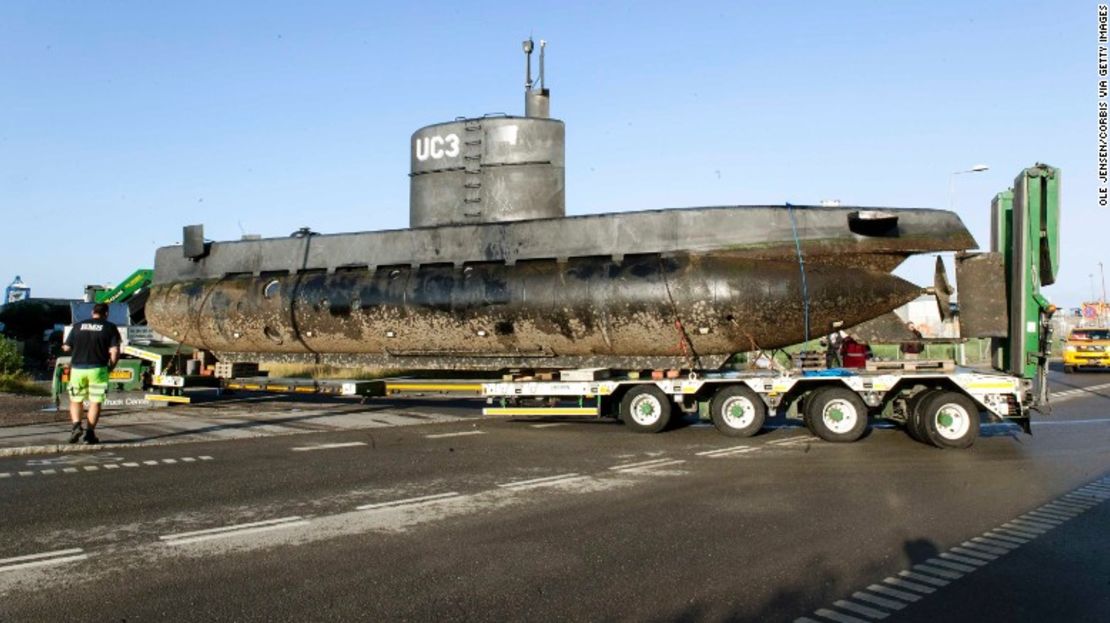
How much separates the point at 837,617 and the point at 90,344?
9818 millimetres

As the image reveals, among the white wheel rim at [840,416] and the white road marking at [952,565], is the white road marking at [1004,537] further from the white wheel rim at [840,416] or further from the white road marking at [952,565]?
the white wheel rim at [840,416]

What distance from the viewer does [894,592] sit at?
16.1ft

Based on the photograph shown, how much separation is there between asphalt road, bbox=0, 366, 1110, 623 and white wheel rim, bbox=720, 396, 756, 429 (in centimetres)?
124

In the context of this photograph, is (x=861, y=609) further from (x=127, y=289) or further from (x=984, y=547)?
(x=127, y=289)

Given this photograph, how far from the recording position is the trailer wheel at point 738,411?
11758 mm

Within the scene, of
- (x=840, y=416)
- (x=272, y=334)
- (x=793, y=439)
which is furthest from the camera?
(x=272, y=334)

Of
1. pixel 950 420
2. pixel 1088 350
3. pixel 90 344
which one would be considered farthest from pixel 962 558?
pixel 1088 350

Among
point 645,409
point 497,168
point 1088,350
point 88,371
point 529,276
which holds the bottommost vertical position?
point 645,409

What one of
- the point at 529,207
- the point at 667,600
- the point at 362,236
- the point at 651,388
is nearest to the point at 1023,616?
the point at 667,600

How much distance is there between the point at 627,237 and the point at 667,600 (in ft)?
29.2

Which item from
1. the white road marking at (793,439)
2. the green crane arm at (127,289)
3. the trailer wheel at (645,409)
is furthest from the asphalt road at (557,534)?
the green crane arm at (127,289)

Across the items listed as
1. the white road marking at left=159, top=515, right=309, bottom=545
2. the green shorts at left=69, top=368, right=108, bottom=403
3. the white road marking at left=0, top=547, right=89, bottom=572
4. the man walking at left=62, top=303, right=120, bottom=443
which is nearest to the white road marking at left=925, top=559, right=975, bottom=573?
the white road marking at left=159, top=515, right=309, bottom=545

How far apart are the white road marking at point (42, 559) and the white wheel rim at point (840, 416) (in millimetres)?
8958

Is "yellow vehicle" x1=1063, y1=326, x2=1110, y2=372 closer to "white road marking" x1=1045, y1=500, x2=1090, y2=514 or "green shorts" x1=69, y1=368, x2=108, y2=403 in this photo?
"white road marking" x1=1045, y1=500, x2=1090, y2=514
